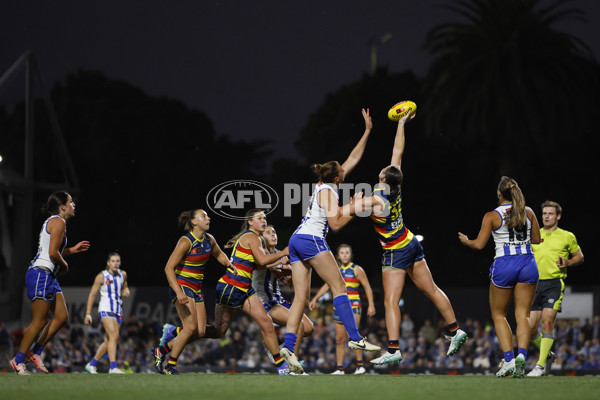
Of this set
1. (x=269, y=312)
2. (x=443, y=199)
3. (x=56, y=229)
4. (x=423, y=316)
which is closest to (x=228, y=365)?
(x=423, y=316)

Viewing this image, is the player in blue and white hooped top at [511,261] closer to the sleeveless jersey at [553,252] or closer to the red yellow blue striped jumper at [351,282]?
the sleeveless jersey at [553,252]

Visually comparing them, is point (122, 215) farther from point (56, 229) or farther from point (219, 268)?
point (56, 229)

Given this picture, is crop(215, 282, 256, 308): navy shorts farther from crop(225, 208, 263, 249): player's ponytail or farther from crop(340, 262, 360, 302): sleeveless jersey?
crop(340, 262, 360, 302): sleeveless jersey

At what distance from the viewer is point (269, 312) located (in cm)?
1210

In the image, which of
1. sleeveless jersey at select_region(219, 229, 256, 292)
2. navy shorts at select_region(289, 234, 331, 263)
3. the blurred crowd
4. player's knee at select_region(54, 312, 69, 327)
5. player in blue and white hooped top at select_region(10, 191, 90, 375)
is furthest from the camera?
the blurred crowd

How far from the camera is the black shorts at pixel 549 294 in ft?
40.0

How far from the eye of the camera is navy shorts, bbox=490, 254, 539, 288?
9727 millimetres

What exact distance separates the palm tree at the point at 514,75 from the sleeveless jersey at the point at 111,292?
68.6ft

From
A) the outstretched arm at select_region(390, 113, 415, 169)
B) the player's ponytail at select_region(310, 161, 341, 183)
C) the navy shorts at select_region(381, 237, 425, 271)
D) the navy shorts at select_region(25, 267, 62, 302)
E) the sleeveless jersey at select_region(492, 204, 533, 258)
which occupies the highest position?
the outstretched arm at select_region(390, 113, 415, 169)

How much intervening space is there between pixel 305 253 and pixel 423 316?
15.6 metres

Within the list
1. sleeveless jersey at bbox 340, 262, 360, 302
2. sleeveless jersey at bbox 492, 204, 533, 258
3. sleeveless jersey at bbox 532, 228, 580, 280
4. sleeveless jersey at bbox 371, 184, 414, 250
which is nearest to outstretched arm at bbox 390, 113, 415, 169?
sleeveless jersey at bbox 371, 184, 414, 250

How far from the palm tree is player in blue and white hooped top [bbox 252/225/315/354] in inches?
865

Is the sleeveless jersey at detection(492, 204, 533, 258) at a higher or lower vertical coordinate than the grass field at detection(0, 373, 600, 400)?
higher

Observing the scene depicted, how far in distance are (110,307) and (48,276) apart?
3.98m
